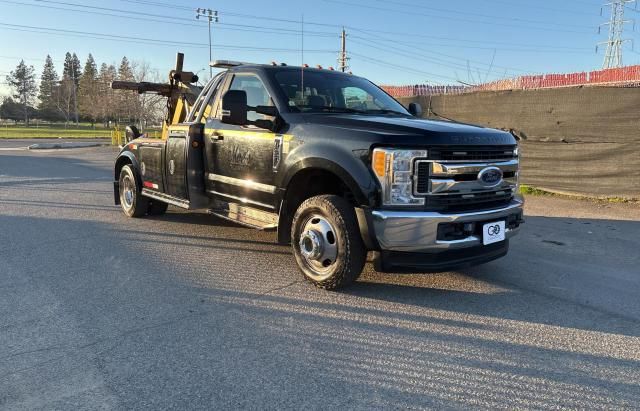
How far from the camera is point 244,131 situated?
511cm

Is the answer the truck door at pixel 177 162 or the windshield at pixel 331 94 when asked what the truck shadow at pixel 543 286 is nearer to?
the windshield at pixel 331 94

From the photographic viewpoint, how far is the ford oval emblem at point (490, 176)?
13.5 ft

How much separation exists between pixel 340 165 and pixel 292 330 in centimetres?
138

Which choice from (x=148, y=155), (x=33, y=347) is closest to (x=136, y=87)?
(x=148, y=155)

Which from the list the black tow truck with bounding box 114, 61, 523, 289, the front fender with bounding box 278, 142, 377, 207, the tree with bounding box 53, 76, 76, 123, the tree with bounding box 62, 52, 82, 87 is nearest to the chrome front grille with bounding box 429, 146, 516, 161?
the black tow truck with bounding box 114, 61, 523, 289

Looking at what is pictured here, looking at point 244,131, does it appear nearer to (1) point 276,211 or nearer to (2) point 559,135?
(1) point 276,211

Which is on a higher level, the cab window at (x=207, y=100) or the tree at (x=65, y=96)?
the tree at (x=65, y=96)

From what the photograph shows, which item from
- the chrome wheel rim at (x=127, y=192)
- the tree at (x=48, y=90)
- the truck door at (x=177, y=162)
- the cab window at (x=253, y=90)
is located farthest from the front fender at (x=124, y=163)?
the tree at (x=48, y=90)

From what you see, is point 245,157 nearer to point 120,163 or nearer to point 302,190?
point 302,190

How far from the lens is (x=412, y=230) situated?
3826 mm

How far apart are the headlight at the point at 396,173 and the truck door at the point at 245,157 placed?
4.02 ft

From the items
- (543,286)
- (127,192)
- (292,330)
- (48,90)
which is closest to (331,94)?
(292,330)

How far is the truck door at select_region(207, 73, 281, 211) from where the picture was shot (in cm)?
488

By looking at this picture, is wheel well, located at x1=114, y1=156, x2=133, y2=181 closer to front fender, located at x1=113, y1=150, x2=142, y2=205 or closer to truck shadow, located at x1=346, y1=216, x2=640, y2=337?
front fender, located at x1=113, y1=150, x2=142, y2=205
